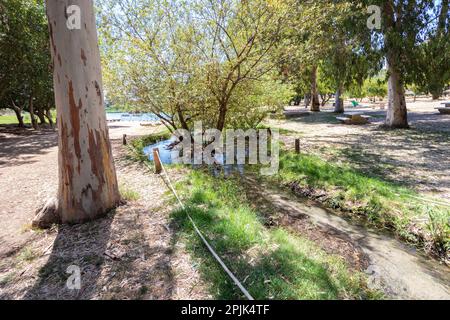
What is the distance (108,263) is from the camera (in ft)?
9.43

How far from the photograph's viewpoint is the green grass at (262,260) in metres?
2.53

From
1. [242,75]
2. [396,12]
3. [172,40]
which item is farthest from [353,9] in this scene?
[172,40]

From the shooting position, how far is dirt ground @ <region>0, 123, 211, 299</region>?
2494 mm

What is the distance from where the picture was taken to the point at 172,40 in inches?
295

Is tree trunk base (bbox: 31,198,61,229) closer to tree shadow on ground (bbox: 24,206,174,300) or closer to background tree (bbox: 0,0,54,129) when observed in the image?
tree shadow on ground (bbox: 24,206,174,300)

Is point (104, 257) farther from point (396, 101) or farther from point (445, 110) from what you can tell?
point (445, 110)

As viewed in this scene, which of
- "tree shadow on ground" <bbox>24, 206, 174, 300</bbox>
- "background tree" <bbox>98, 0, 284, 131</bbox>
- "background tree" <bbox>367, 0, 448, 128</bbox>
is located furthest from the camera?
"background tree" <bbox>367, 0, 448, 128</bbox>

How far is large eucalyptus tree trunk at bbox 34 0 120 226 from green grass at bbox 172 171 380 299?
1.28m

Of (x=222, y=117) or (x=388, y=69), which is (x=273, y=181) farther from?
(x=388, y=69)

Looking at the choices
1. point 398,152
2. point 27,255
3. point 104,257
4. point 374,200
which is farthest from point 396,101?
point 27,255

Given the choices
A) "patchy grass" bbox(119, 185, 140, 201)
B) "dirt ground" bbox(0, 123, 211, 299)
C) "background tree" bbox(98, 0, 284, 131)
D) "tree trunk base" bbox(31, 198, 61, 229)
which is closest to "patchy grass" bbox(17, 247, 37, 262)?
"dirt ground" bbox(0, 123, 211, 299)

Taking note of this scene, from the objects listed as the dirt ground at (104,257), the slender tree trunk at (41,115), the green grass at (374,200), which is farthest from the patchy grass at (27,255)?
the slender tree trunk at (41,115)

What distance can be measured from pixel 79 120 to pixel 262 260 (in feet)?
9.44

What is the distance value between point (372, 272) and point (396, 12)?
11.8 metres
